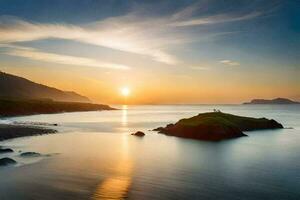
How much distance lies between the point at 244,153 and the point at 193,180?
27.5 m

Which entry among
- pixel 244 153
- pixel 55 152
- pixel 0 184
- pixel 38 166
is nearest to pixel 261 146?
pixel 244 153

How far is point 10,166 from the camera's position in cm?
4738

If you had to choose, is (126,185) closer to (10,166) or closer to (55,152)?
(10,166)

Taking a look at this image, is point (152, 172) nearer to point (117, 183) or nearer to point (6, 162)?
point (117, 183)

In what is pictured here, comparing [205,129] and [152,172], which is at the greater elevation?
[205,129]

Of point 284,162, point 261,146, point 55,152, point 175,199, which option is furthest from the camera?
point 261,146

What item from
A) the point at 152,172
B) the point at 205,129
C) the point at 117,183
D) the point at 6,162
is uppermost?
the point at 205,129

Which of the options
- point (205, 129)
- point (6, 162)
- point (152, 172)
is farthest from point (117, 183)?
point (205, 129)

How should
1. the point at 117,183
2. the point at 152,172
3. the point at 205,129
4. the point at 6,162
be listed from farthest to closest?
the point at 205,129
the point at 6,162
the point at 152,172
the point at 117,183

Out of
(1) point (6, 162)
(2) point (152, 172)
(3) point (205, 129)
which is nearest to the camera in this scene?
(2) point (152, 172)

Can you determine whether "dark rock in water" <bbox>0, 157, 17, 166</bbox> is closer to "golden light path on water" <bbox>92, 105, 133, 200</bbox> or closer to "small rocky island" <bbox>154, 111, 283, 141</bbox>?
"golden light path on water" <bbox>92, 105, 133, 200</bbox>

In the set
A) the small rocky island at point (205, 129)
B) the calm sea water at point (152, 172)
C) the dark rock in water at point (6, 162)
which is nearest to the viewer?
the calm sea water at point (152, 172)

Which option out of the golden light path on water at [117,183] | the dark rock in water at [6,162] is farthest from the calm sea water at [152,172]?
the dark rock in water at [6,162]

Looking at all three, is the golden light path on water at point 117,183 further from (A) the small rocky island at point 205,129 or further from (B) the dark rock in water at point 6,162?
(A) the small rocky island at point 205,129
